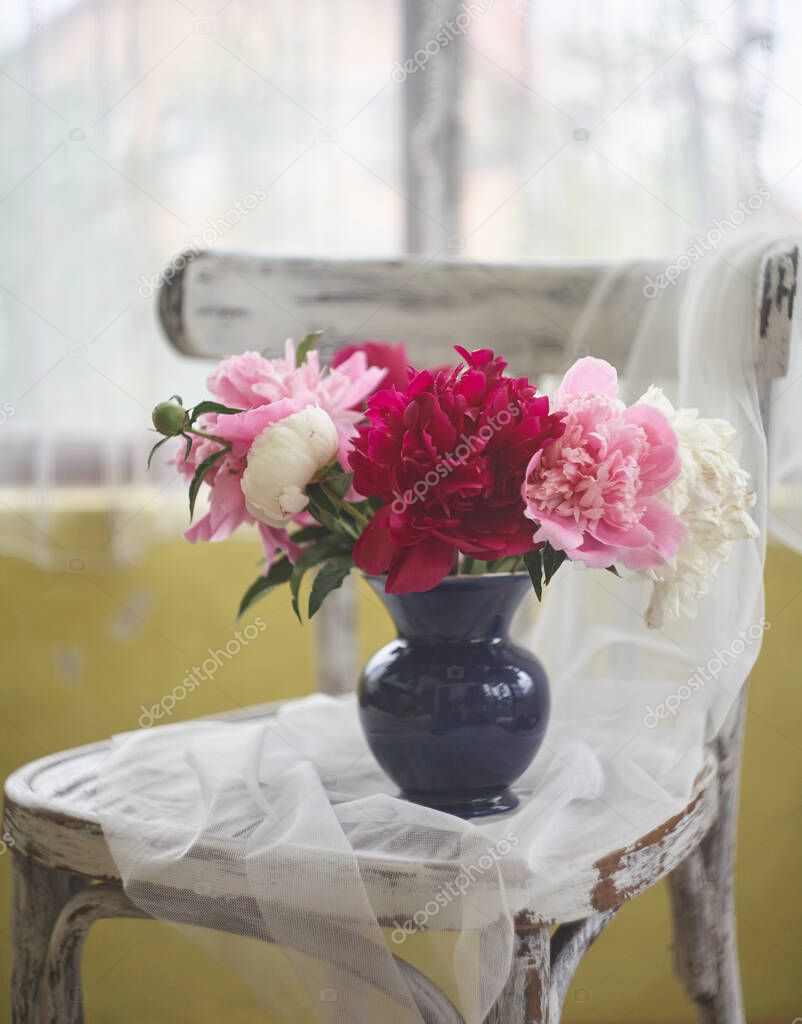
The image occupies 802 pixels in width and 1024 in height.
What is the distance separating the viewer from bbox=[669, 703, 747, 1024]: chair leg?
Result: 810 mm

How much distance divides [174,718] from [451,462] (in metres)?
0.89

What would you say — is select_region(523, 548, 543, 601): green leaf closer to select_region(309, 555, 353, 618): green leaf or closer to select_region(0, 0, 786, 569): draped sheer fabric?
select_region(309, 555, 353, 618): green leaf

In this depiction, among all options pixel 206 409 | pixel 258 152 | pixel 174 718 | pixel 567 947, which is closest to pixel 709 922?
pixel 567 947

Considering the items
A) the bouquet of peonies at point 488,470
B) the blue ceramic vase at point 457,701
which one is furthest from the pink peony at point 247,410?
the blue ceramic vase at point 457,701

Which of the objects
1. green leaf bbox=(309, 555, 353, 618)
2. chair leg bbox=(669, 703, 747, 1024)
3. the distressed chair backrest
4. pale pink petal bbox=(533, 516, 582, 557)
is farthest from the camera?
the distressed chair backrest

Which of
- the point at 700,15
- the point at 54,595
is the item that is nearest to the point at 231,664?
the point at 54,595

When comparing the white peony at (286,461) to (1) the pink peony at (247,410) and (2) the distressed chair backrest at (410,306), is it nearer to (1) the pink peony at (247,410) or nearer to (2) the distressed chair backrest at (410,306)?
(1) the pink peony at (247,410)

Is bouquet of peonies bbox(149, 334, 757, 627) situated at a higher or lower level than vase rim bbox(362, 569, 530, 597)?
higher

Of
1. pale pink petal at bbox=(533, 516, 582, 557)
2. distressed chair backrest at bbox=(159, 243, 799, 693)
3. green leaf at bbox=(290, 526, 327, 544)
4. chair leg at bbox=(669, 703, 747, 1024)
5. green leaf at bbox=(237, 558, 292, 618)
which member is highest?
distressed chair backrest at bbox=(159, 243, 799, 693)

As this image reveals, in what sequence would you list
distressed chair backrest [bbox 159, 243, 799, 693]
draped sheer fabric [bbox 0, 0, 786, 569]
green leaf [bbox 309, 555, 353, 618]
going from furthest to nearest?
draped sheer fabric [bbox 0, 0, 786, 569], distressed chair backrest [bbox 159, 243, 799, 693], green leaf [bbox 309, 555, 353, 618]

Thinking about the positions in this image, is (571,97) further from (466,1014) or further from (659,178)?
(466,1014)

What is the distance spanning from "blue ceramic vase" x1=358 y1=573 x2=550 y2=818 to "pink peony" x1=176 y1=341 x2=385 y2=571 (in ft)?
0.36

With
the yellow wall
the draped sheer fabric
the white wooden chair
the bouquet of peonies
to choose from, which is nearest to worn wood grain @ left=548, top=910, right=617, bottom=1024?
the white wooden chair

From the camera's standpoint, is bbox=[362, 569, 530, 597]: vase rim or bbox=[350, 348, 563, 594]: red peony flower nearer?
bbox=[350, 348, 563, 594]: red peony flower
